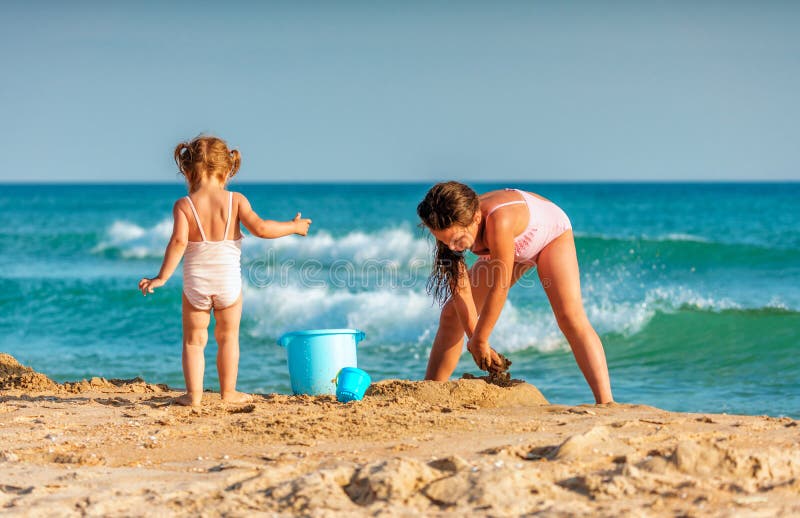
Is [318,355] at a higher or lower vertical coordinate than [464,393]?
higher

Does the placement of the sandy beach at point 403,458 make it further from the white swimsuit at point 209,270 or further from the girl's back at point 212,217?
the girl's back at point 212,217

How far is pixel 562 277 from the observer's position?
14.8ft

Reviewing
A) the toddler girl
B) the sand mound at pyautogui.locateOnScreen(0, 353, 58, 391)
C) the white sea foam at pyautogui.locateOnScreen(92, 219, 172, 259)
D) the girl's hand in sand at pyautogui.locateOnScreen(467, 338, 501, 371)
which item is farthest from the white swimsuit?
the white sea foam at pyautogui.locateOnScreen(92, 219, 172, 259)

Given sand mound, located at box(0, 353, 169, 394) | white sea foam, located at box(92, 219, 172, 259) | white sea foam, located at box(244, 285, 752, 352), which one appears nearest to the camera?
sand mound, located at box(0, 353, 169, 394)

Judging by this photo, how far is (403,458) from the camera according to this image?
121 inches

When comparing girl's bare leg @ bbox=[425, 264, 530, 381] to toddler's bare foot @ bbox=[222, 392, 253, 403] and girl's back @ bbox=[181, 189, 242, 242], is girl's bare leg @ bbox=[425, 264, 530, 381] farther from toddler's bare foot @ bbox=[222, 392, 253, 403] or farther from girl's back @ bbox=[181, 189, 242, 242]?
girl's back @ bbox=[181, 189, 242, 242]

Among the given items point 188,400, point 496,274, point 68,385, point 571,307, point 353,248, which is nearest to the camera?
point 496,274

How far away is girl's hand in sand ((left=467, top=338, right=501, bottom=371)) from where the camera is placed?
4.36 meters

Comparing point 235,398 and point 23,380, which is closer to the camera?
point 235,398

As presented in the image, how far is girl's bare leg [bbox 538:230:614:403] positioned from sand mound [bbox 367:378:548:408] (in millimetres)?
327

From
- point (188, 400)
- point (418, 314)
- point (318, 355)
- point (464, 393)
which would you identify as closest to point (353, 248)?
point (418, 314)

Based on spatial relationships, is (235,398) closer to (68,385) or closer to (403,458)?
(68,385)

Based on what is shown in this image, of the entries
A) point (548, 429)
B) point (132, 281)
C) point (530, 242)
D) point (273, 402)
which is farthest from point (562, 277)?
point (132, 281)

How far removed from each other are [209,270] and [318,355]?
0.87 metres
